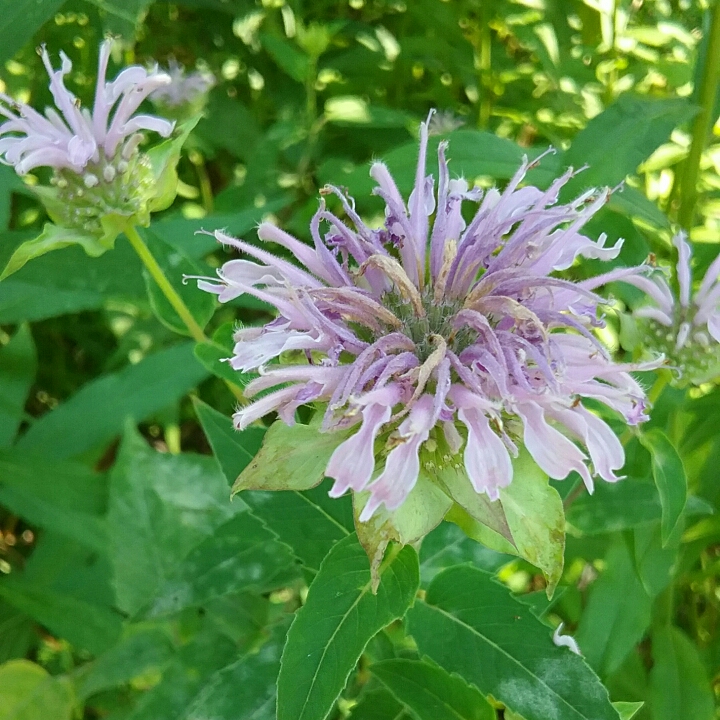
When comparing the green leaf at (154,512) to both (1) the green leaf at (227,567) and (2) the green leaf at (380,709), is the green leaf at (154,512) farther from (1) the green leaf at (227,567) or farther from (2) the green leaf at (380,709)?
(2) the green leaf at (380,709)

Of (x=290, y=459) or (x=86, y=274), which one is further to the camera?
(x=86, y=274)

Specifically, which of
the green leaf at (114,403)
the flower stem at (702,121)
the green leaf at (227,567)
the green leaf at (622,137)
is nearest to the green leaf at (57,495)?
the green leaf at (114,403)

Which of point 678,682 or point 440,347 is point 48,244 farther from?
point 678,682

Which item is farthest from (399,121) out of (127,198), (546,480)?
(546,480)

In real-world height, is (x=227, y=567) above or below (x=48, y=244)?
below

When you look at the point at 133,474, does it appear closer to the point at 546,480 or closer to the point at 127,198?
the point at 127,198

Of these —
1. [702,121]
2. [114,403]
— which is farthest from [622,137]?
[114,403]
